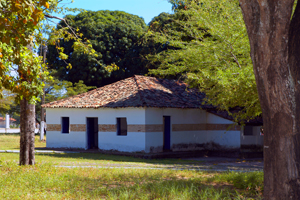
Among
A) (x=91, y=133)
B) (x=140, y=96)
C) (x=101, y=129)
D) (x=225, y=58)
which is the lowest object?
(x=91, y=133)

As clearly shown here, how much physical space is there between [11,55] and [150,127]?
12232 mm

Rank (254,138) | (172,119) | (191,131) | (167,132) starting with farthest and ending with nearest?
(191,131) → (167,132) → (172,119) → (254,138)

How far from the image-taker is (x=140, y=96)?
20.8m

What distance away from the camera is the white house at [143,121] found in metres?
20.4

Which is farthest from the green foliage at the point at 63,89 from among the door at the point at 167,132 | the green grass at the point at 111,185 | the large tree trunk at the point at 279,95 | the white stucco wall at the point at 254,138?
the large tree trunk at the point at 279,95

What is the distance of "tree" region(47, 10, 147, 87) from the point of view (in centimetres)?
3441

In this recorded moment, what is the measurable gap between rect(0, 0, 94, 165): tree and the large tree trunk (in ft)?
13.7

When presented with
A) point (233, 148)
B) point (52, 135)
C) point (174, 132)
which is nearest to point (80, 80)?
point (52, 135)

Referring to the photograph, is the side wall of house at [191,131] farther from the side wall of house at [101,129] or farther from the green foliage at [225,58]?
the green foliage at [225,58]

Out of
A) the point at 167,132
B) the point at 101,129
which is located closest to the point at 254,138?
the point at 167,132

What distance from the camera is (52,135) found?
24062 millimetres

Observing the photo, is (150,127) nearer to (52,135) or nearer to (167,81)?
(167,81)

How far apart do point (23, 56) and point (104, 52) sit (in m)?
26.3

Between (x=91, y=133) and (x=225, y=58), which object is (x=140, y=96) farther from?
(x=225, y=58)
